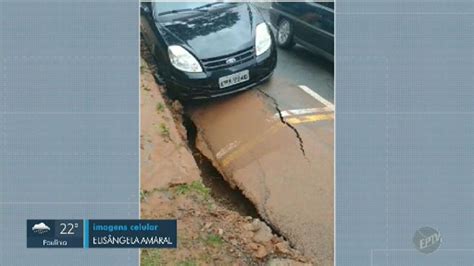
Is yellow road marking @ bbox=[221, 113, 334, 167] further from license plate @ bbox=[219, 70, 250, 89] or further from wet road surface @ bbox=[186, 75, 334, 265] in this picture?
license plate @ bbox=[219, 70, 250, 89]

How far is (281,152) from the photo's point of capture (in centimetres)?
443

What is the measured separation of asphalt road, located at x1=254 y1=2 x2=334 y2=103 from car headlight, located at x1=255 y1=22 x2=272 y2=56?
0.05m

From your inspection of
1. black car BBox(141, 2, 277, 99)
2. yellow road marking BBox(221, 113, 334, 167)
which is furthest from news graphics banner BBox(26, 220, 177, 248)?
black car BBox(141, 2, 277, 99)

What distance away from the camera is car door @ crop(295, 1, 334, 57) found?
429 centimetres

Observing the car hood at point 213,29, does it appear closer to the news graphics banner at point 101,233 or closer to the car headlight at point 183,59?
the car headlight at point 183,59

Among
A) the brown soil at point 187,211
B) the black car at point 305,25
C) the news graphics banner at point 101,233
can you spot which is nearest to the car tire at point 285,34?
the black car at point 305,25

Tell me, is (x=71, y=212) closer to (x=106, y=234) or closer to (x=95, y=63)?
(x=106, y=234)

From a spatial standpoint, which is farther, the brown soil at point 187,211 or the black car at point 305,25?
the black car at point 305,25

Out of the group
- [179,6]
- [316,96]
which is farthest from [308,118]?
[179,6]

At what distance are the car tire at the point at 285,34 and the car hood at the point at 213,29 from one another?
16 cm

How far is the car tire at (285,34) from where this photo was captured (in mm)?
4512

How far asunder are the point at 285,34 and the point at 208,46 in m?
0.51
